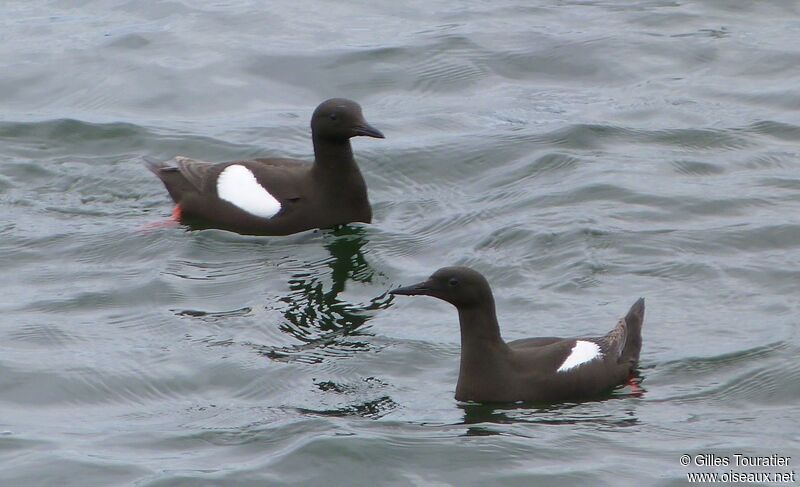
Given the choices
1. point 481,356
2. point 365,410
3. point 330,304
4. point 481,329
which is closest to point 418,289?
point 481,329

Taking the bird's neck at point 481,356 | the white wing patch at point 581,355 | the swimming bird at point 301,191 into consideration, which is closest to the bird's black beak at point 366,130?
the swimming bird at point 301,191

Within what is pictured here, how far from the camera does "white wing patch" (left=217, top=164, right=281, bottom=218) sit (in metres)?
11.2

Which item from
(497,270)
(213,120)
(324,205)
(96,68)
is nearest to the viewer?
(497,270)

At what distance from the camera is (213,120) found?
46.0 feet

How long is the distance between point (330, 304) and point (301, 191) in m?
1.53

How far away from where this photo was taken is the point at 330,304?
1008cm

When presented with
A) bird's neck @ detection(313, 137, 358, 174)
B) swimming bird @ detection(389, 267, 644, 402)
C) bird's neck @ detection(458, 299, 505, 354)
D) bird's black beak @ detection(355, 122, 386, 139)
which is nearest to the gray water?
swimming bird @ detection(389, 267, 644, 402)

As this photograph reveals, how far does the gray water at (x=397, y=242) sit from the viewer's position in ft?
25.6

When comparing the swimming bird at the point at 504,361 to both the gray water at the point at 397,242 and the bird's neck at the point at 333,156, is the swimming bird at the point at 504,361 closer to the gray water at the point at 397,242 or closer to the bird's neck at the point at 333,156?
the gray water at the point at 397,242

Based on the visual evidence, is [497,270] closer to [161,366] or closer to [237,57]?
[161,366]

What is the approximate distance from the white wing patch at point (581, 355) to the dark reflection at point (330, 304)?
1.42m

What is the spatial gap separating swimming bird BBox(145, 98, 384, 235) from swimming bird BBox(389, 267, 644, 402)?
297cm

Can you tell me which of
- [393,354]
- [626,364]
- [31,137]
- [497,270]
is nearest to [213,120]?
[31,137]

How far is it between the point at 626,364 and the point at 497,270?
193cm
